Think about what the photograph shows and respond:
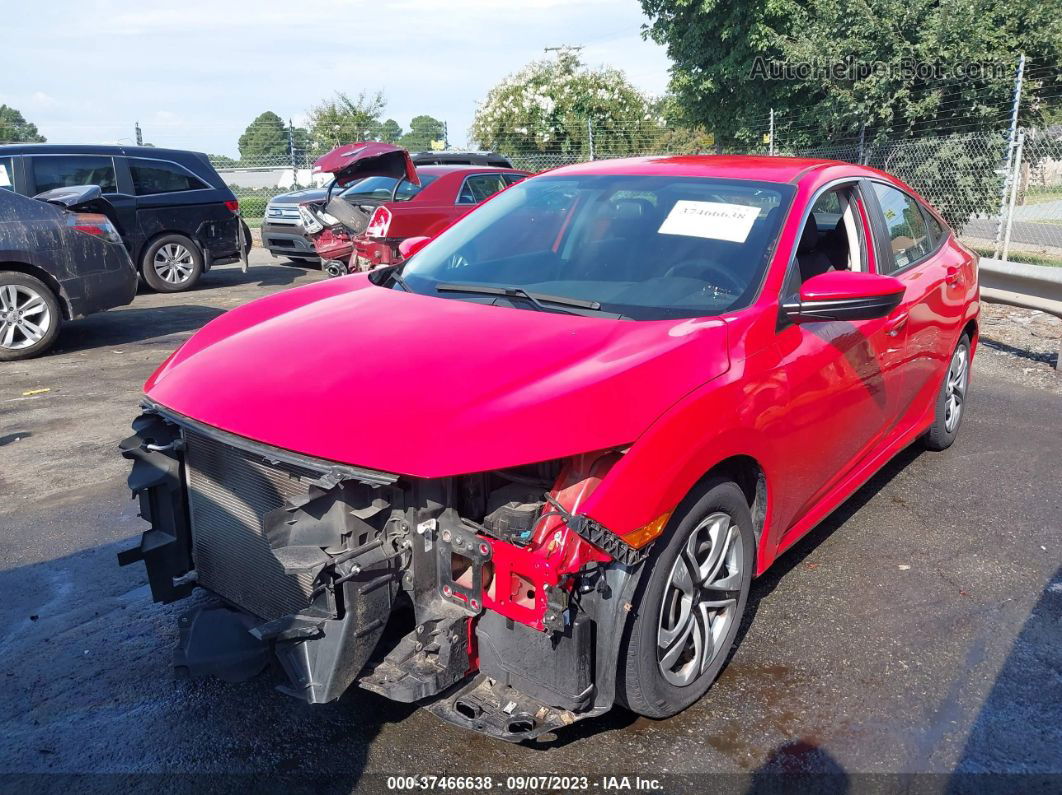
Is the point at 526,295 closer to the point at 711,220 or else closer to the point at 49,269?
the point at 711,220

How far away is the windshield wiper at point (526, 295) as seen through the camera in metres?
3.14

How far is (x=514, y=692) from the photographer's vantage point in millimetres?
2502

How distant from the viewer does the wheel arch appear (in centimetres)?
775

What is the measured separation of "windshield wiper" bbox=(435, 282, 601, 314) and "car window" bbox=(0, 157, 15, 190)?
29.9 ft

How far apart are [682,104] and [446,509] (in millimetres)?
23860

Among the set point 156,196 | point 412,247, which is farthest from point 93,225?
point 412,247

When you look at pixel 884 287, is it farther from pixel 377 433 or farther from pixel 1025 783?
pixel 377 433

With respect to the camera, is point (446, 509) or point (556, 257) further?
point (556, 257)

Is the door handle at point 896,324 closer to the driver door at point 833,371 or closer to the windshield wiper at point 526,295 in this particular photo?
the driver door at point 833,371

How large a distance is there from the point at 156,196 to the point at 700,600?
10.5 meters

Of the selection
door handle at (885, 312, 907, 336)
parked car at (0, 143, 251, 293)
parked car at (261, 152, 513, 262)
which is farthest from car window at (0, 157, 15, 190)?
door handle at (885, 312, 907, 336)

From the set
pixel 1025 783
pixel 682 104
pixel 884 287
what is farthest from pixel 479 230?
pixel 682 104

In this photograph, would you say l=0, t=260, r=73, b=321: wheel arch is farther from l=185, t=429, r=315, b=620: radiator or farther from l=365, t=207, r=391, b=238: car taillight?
l=185, t=429, r=315, b=620: radiator

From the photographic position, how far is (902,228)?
4.45 m
